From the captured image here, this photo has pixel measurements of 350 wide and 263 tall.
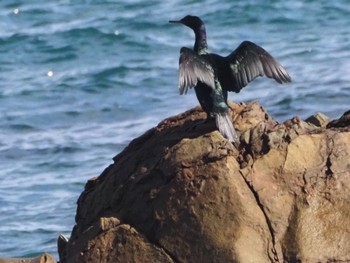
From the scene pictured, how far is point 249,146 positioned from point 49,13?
12757mm

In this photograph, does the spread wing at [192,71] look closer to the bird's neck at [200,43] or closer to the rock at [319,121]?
the bird's neck at [200,43]

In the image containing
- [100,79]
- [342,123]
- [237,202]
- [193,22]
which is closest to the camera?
[237,202]

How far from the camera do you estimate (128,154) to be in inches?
248

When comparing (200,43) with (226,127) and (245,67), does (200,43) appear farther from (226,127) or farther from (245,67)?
(226,127)

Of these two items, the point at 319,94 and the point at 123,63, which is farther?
the point at 123,63

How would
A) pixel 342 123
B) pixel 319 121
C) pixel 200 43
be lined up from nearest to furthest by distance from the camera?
pixel 342 123, pixel 319 121, pixel 200 43

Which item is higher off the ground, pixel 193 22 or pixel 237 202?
pixel 193 22

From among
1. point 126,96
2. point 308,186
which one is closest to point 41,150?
point 126,96

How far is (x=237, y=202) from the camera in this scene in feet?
18.3

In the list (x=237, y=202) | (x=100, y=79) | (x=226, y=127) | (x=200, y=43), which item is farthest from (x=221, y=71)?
(x=100, y=79)

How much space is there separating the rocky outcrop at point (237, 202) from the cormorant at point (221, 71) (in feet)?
0.99

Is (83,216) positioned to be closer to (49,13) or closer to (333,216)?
(333,216)

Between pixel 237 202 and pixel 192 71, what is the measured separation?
0.88 metres

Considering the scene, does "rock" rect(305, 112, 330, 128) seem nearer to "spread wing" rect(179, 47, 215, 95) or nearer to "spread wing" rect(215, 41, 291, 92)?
"spread wing" rect(215, 41, 291, 92)
